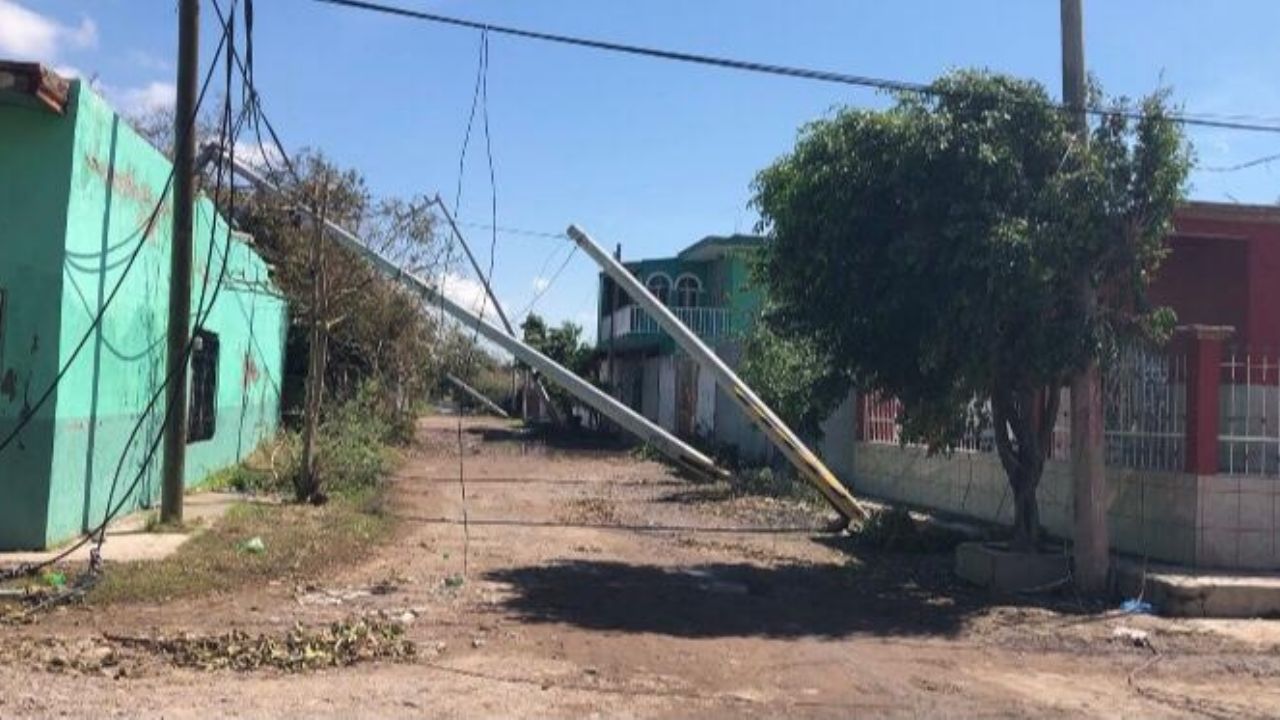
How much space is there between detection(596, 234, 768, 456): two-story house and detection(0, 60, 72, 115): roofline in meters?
19.7

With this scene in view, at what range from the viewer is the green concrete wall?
446 inches

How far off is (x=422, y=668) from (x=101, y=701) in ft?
6.43

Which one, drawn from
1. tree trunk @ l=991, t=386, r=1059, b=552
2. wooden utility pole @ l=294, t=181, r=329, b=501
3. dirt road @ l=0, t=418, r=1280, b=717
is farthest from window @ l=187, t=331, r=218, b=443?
tree trunk @ l=991, t=386, r=1059, b=552

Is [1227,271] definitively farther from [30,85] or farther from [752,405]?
[30,85]

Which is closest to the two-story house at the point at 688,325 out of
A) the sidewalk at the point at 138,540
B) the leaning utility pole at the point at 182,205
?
the sidewalk at the point at 138,540

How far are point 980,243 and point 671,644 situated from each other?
4566mm

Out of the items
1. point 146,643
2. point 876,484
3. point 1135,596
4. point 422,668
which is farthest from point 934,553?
point 146,643

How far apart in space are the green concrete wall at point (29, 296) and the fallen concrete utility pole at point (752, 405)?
9609 millimetres

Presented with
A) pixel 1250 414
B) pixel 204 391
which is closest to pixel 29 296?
pixel 204 391

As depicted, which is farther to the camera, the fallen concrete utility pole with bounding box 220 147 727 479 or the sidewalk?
the fallen concrete utility pole with bounding box 220 147 727 479

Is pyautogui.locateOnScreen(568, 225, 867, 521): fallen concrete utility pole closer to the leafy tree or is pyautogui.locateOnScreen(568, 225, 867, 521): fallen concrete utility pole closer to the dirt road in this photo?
the dirt road

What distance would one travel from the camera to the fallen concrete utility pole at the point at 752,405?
16.5m

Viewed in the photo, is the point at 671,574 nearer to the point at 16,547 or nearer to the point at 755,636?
the point at 755,636

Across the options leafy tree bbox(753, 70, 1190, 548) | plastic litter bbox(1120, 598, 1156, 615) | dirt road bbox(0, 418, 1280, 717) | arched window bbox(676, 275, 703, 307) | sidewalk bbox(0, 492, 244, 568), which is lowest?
dirt road bbox(0, 418, 1280, 717)
